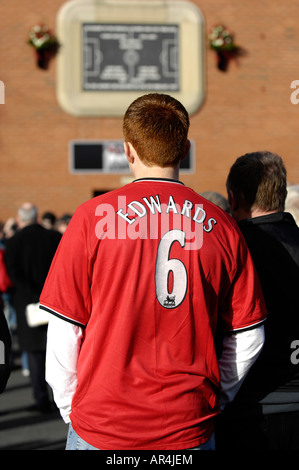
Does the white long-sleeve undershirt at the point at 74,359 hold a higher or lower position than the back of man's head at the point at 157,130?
lower

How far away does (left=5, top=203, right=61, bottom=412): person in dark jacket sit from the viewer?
612cm

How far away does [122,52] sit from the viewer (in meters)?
12.9

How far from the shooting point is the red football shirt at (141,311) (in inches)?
74.5

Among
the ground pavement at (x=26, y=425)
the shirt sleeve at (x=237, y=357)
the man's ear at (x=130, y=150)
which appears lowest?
the ground pavement at (x=26, y=425)

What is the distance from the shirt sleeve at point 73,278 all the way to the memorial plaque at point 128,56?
37.5 ft

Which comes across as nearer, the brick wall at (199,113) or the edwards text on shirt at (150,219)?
the edwards text on shirt at (150,219)

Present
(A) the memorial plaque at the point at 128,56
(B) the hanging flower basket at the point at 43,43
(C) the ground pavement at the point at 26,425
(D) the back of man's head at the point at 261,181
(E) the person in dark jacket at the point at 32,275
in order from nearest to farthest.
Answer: (D) the back of man's head at the point at 261,181, (C) the ground pavement at the point at 26,425, (E) the person in dark jacket at the point at 32,275, (B) the hanging flower basket at the point at 43,43, (A) the memorial plaque at the point at 128,56

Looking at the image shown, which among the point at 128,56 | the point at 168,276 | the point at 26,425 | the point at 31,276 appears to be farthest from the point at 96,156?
the point at 168,276

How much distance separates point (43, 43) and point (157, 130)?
37.9 ft

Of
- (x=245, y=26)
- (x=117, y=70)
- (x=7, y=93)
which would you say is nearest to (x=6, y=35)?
(x=7, y=93)

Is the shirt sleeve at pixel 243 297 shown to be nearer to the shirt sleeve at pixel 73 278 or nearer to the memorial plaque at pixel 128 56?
the shirt sleeve at pixel 73 278

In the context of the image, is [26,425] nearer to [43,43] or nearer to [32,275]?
[32,275]

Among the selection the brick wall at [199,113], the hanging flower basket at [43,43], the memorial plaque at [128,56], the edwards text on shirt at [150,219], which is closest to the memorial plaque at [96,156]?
the brick wall at [199,113]

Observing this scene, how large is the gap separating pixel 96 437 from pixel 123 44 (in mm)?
11949
